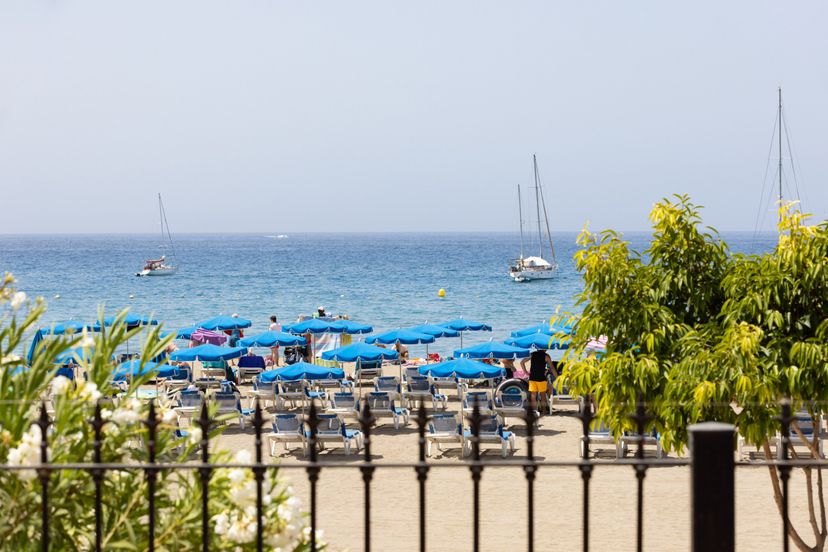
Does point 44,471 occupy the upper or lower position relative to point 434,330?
upper

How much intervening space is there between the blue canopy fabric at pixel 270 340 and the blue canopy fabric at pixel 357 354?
454 cm

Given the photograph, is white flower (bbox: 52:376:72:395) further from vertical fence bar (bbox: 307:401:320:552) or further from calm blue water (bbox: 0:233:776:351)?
Result: calm blue water (bbox: 0:233:776:351)

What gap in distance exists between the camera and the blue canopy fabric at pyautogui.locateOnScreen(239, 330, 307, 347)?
84.3 feet

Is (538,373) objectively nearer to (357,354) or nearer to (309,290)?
(357,354)

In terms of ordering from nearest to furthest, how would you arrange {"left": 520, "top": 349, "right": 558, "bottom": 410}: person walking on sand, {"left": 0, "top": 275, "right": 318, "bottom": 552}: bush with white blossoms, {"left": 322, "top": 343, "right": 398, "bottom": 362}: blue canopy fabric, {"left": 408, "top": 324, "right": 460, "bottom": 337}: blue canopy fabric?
1. {"left": 0, "top": 275, "right": 318, "bottom": 552}: bush with white blossoms
2. {"left": 520, "top": 349, "right": 558, "bottom": 410}: person walking on sand
3. {"left": 322, "top": 343, "right": 398, "bottom": 362}: blue canopy fabric
4. {"left": 408, "top": 324, "right": 460, "bottom": 337}: blue canopy fabric

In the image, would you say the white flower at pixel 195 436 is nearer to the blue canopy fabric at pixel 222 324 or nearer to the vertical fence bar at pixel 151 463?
the vertical fence bar at pixel 151 463

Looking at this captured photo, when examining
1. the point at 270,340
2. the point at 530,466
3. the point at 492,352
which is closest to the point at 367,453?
the point at 530,466

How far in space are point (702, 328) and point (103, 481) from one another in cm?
567

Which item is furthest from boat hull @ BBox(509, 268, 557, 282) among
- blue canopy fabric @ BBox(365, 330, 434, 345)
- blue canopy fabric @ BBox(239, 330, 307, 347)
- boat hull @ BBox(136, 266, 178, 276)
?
blue canopy fabric @ BBox(239, 330, 307, 347)

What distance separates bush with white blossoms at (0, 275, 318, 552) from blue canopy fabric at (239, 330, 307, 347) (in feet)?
70.8

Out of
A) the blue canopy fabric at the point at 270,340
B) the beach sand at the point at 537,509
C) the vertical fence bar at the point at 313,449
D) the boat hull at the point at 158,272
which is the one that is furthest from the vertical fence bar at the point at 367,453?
the boat hull at the point at 158,272

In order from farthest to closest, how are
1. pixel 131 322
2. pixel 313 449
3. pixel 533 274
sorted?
pixel 533 274, pixel 131 322, pixel 313 449

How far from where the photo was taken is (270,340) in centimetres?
2633

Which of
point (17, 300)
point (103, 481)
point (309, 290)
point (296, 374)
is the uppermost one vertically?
point (17, 300)
